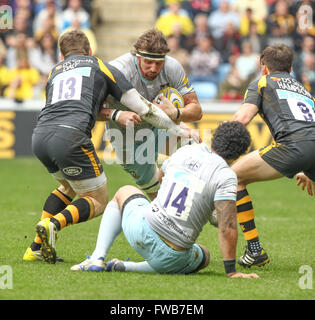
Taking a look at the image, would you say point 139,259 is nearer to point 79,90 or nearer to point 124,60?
point 79,90

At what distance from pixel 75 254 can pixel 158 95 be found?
1.86m

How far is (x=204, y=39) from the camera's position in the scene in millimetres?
17828

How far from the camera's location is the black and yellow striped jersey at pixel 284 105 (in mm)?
6359

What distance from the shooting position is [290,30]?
58.9 feet

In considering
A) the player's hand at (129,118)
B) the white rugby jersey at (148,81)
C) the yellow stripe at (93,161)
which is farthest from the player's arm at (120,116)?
the white rugby jersey at (148,81)

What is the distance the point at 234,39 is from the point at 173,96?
37.3ft

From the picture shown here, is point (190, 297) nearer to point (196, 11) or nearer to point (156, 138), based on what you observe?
point (156, 138)

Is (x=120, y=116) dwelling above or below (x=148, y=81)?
below

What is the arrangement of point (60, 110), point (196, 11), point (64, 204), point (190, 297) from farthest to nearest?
point (196, 11)
point (64, 204)
point (60, 110)
point (190, 297)

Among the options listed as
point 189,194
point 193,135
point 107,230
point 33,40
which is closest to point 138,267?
point 107,230

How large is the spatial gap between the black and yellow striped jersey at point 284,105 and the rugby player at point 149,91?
2.53ft

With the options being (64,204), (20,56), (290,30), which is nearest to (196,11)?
(290,30)

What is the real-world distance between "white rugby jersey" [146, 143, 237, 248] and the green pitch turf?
0.41m

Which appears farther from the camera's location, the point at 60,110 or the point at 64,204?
the point at 64,204
